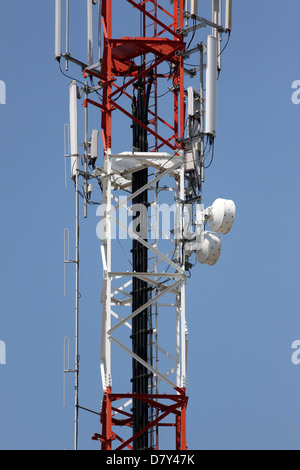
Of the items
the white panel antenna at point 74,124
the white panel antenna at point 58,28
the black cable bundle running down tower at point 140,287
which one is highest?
the white panel antenna at point 58,28

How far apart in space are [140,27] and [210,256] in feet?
37.3

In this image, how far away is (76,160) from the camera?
2793 inches

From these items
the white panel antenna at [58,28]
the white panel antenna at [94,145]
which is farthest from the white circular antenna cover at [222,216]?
the white panel antenna at [58,28]

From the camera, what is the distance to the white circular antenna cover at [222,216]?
6606 cm

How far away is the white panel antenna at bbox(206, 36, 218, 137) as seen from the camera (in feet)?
212

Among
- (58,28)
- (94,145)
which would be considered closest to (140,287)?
(94,145)

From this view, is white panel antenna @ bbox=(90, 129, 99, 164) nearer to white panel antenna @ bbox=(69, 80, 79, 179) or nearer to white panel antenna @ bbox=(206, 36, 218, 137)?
white panel antenna @ bbox=(69, 80, 79, 179)

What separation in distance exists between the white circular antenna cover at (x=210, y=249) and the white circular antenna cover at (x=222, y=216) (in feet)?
1.24

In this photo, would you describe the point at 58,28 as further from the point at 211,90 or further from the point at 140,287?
the point at 140,287

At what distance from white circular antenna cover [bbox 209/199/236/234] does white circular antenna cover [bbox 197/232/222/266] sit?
377 mm

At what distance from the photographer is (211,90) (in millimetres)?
64812

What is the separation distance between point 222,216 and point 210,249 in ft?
5.17

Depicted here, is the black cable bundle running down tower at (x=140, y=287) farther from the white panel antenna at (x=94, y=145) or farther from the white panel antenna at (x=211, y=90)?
the white panel antenna at (x=211, y=90)
